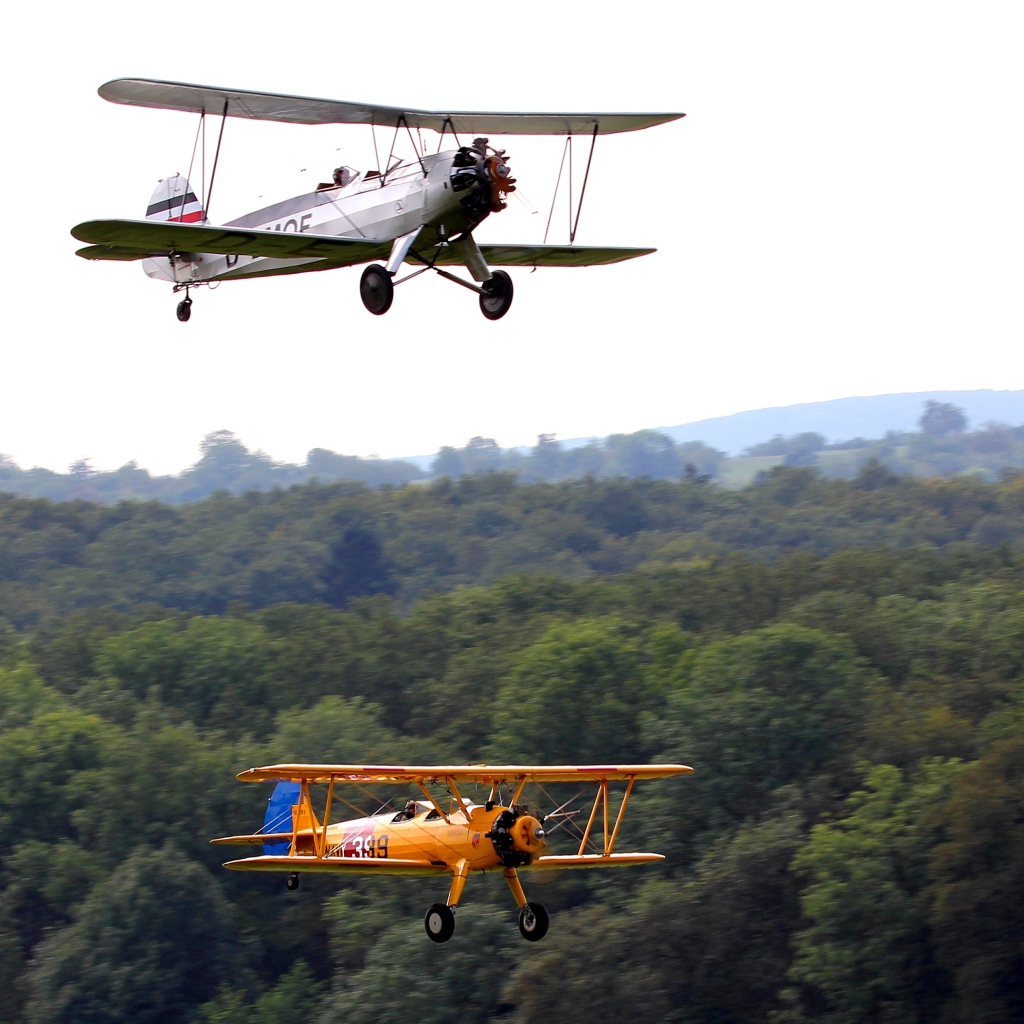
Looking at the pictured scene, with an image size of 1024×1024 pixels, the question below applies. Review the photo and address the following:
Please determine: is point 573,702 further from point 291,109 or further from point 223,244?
point 223,244

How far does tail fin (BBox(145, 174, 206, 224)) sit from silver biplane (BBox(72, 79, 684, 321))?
579cm

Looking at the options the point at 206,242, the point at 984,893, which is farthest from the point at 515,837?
the point at 984,893

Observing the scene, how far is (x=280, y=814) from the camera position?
96.7 feet

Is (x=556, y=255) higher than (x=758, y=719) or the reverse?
higher

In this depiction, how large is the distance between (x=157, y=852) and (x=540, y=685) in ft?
56.1

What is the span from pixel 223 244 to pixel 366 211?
2.04 meters

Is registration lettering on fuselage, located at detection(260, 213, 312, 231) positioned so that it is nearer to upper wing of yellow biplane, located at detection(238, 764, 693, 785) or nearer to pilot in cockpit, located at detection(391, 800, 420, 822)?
upper wing of yellow biplane, located at detection(238, 764, 693, 785)

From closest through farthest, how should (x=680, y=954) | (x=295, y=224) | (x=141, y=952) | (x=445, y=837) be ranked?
(x=295, y=224) < (x=445, y=837) < (x=680, y=954) < (x=141, y=952)

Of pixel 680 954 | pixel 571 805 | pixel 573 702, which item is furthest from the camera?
pixel 573 702

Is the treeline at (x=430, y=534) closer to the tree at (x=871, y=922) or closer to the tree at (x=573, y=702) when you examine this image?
the tree at (x=573, y=702)

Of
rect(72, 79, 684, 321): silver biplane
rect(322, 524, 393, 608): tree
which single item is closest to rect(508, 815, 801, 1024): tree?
rect(72, 79, 684, 321): silver biplane

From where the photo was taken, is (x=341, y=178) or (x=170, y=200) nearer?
(x=341, y=178)

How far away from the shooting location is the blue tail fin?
2905cm

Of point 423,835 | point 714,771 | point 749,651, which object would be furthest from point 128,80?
point 749,651
